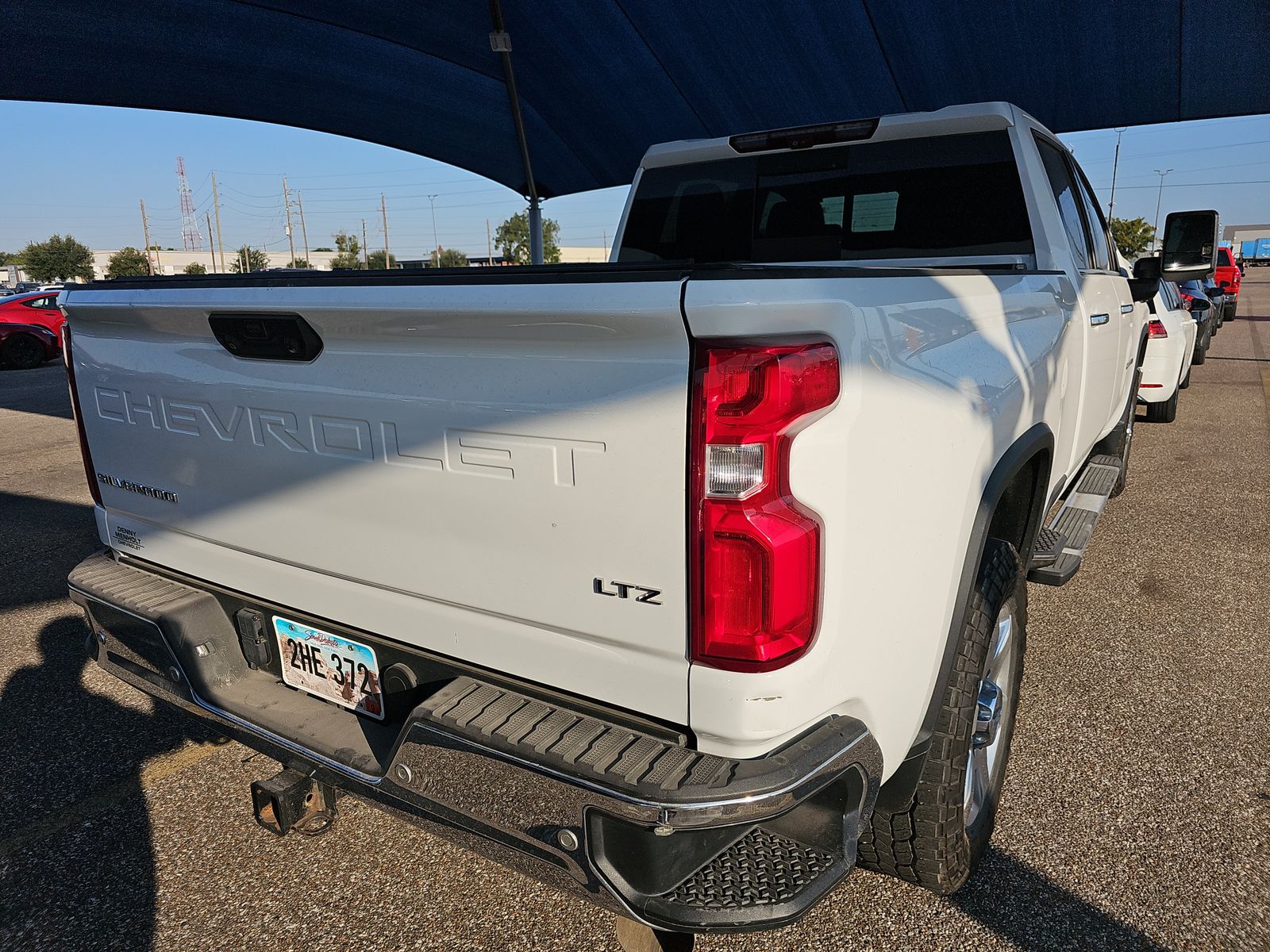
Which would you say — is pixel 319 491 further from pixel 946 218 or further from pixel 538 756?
pixel 946 218

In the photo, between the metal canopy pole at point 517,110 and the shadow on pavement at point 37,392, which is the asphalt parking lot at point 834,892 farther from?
the shadow on pavement at point 37,392

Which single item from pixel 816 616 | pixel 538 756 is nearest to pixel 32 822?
pixel 538 756

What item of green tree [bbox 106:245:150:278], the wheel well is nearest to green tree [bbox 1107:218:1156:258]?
the wheel well

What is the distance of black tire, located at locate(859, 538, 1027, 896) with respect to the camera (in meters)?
1.94

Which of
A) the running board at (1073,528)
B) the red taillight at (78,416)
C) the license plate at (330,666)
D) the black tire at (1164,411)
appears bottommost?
the black tire at (1164,411)

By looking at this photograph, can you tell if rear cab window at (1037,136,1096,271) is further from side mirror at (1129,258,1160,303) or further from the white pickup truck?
the white pickup truck

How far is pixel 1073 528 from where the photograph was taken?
344 cm

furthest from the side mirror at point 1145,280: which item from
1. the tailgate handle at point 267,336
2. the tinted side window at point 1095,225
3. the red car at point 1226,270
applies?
the red car at point 1226,270

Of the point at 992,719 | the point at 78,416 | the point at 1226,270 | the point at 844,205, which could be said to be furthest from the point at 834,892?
the point at 1226,270

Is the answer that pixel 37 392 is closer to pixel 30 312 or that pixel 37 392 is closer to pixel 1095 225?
pixel 30 312

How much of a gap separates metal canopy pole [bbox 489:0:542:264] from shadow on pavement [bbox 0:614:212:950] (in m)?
7.96

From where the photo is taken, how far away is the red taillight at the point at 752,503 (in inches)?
55.4

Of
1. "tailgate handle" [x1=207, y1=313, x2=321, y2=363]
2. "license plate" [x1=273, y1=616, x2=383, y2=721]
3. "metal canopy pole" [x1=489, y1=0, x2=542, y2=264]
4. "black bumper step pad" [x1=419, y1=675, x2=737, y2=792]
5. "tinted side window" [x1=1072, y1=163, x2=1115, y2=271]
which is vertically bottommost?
"license plate" [x1=273, y1=616, x2=383, y2=721]

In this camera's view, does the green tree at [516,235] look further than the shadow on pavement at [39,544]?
Yes
